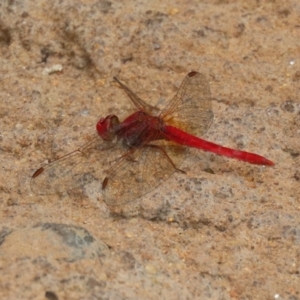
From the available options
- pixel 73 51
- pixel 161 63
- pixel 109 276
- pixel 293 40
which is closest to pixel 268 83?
pixel 293 40

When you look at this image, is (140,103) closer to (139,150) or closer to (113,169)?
(139,150)

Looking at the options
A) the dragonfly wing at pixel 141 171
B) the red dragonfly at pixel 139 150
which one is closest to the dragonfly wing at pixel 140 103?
the red dragonfly at pixel 139 150

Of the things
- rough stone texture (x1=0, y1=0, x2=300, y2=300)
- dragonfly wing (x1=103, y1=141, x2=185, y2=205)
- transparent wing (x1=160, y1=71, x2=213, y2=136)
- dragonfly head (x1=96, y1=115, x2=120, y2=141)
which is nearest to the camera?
rough stone texture (x1=0, y1=0, x2=300, y2=300)

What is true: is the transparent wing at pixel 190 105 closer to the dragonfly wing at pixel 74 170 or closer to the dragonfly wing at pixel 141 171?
the dragonfly wing at pixel 141 171

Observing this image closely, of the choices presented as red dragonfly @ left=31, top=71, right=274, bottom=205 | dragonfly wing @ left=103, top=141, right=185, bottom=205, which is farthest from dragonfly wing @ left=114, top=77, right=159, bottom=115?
dragonfly wing @ left=103, top=141, right=185, bottom=205

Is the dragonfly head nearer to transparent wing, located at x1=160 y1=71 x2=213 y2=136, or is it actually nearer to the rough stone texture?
the rough stone texture

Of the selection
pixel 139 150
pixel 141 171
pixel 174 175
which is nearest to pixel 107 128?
pixel 139 150

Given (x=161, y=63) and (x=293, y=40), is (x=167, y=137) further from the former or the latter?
(x=293, y=40)
